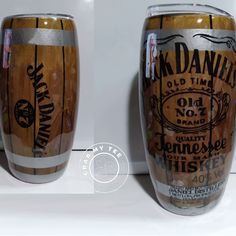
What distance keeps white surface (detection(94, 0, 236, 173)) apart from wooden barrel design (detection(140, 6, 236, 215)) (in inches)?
7.5

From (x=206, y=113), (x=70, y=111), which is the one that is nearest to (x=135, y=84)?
(x=70, y=111)

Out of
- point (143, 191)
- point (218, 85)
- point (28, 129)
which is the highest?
point (218, 85)

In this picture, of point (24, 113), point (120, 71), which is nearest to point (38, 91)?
point (24, 113)

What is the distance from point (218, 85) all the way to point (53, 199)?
0.39 m

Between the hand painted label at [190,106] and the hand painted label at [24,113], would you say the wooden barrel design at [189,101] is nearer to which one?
the hand painted label at [190,106]

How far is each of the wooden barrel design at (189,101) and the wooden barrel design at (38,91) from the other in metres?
0.18

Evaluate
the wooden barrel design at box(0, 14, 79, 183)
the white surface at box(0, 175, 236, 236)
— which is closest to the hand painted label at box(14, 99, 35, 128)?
the wooden barrel design at box(0, 14, 79, 183)

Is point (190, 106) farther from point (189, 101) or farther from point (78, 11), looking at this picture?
point (78, 11)

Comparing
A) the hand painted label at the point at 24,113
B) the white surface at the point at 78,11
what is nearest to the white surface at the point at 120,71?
the white surface at the point at 78,11

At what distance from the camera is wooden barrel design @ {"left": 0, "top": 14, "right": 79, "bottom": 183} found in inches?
28.3

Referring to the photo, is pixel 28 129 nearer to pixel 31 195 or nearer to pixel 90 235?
pixel 31 195

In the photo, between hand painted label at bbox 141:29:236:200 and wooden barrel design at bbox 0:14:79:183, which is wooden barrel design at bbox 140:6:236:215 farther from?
wooden barrel design at bbox 0:14:79:183

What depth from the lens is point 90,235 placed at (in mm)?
613

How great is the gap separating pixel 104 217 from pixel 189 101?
0.85ft
